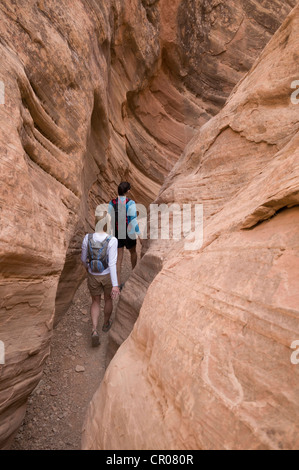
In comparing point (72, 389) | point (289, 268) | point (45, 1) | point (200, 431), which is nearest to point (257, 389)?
point (200, 431)

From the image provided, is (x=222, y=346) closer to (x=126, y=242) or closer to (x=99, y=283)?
(x=99, y=283)

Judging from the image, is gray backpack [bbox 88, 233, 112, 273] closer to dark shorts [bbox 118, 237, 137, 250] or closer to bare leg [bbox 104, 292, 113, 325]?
bare leg [bbox 104, 292, 113, 325]

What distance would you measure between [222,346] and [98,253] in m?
2.83

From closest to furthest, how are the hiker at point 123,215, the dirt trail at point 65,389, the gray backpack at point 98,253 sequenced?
the dirt trail at point 65,389 → the gray backpack at point 98,253 → the hiker at point 123,215

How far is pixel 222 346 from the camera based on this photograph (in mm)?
1757

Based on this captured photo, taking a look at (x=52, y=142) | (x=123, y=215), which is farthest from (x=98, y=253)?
(x=52, y=142)

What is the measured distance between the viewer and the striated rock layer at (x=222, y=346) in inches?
56.9

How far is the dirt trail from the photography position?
10.4 feet

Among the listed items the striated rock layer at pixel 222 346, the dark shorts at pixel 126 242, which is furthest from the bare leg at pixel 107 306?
the striated rock layer at pixel 222 346

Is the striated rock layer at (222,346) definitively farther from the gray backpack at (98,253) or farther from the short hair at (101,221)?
the short hair at (101,221)

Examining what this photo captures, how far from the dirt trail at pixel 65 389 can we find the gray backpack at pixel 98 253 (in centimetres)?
134

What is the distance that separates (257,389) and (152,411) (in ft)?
2.68
